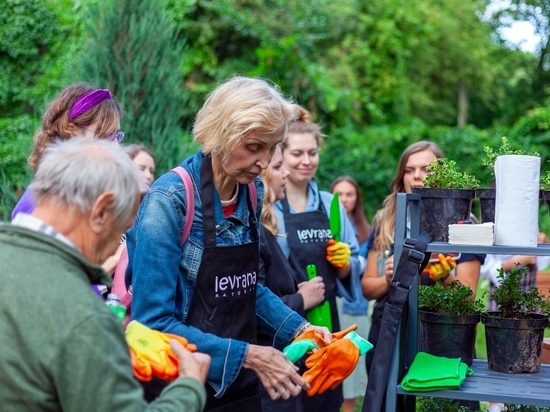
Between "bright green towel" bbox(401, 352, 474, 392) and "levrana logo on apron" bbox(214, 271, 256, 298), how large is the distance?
718 millimetres

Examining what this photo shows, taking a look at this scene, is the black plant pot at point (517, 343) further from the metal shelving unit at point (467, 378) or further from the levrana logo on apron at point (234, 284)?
the levrana logo on apron at point (234, 284)

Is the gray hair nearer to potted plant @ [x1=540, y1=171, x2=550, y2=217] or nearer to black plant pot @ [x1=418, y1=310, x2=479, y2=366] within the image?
black plant pot @ [x1=418, y1=310, x2=479, y2=366]

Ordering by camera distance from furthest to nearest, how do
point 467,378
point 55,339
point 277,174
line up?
point 277,174
point 467,378
point 55,339

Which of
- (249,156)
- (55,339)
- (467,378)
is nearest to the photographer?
(55,339)

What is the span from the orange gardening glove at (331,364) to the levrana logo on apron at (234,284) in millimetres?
344

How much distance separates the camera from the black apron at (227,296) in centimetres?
271

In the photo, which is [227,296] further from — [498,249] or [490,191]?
[490,191]

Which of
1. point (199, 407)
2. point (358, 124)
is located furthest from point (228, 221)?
point (358, 124)

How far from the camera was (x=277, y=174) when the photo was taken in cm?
445

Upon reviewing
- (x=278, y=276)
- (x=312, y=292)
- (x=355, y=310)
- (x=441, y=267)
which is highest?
(x=441, y=267)

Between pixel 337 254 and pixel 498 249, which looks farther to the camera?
pixel 337 254

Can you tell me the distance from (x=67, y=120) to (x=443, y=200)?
1.54 metres

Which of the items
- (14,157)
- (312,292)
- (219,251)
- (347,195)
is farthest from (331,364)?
(347,195)

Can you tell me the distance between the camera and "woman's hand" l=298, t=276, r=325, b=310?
4242 mm
